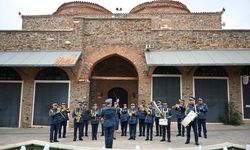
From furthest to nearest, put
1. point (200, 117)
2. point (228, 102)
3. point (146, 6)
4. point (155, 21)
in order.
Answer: point (146, 6), point (155, 21), point (228, 102), point (200, 117)

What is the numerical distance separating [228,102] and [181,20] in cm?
945

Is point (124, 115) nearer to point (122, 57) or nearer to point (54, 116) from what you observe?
point (54, 116)

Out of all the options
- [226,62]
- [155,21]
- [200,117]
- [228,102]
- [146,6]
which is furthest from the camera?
[146,6]

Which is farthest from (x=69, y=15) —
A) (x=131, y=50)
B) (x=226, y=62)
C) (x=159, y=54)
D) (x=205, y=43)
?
(x=226, y=62)

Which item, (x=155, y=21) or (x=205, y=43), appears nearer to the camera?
(x=205, y=43)

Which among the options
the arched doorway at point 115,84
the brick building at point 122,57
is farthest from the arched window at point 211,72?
the arched doorway at point 115,84

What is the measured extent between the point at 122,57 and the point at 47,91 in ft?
16.6

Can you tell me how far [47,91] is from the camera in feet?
48.6

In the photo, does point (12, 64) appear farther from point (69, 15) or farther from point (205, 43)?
point (205, 43)

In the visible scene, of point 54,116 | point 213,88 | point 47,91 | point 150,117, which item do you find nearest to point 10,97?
point 47,91

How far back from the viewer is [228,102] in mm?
14242

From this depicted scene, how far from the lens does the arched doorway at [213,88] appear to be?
561 inches

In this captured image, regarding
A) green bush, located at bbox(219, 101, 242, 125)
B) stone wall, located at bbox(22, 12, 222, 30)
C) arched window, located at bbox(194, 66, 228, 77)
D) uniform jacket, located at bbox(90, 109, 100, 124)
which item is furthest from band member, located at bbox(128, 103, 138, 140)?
stone wall, located at bbox(22, 12, 222, 30)

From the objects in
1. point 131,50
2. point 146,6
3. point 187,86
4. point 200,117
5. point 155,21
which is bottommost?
point 200,117
